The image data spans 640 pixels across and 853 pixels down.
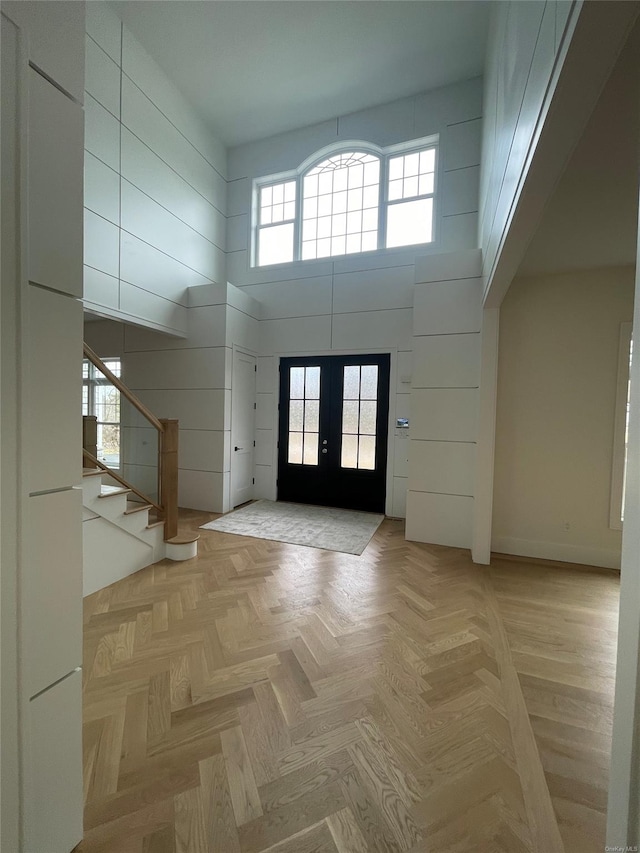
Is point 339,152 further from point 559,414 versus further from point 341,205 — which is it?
point 559,414

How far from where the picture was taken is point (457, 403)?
4246mm

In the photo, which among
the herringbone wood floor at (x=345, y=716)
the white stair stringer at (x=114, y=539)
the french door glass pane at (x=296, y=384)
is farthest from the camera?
the french door glass pane at (x=296, y=384)

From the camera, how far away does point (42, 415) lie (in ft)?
3.61

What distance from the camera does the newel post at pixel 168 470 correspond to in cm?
377

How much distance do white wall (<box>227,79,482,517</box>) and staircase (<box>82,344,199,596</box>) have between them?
2530 mm

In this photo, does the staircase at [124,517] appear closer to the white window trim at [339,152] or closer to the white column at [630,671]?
the white column at [630,671]

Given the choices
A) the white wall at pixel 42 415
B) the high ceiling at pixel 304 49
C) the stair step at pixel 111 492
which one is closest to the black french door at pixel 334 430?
the stair step at pixel 111 492

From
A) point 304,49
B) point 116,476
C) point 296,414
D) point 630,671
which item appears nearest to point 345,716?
point 630,671

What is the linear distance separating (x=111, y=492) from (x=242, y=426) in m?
2.82

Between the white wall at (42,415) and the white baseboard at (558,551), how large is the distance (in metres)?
4.20

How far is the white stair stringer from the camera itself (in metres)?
3.02

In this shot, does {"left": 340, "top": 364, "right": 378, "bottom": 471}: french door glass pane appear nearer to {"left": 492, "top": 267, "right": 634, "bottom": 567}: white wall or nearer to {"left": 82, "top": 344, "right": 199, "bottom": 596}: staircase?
{"left": 492, "top": 267, "right": 634, "bottom": 567}: white wall

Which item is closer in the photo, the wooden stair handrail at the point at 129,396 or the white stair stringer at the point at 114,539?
the white stair stringer at the point at 114,539

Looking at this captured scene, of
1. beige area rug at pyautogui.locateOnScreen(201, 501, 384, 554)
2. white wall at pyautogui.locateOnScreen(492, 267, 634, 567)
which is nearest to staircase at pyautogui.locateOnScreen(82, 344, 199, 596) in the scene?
beige area rug at pyautogui.locateOnScreen(201, 501, 384, 554)
